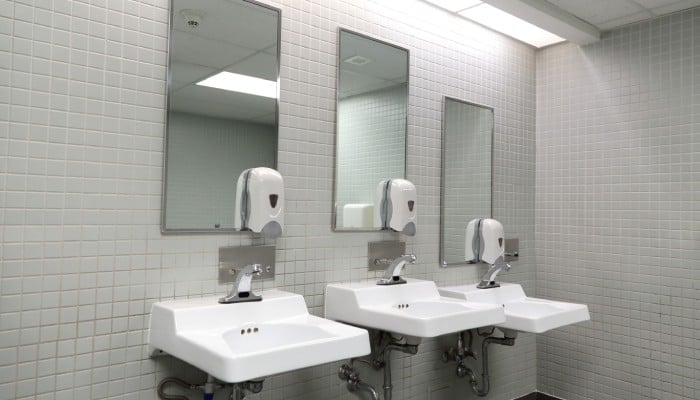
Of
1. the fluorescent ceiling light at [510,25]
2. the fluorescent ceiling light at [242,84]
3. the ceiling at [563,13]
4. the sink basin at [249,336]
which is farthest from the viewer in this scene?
the fluorescent ceiling light at [510,25]

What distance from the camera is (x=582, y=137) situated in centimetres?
312

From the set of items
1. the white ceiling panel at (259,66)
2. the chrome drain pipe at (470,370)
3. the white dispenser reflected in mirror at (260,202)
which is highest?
the white ceiling panel at (259,66)

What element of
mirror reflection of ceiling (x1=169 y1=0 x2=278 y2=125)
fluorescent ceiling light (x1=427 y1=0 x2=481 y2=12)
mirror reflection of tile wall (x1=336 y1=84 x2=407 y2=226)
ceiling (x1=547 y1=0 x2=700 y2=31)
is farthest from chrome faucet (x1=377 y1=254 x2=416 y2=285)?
ceiling (x1=547 y1=0 x2=700 y2=31)

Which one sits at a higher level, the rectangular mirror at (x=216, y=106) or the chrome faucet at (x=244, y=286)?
the rectangular mirror at (x=216, y=106)

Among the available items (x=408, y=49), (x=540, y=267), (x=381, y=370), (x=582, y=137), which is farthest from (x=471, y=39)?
(x=381, y=370)

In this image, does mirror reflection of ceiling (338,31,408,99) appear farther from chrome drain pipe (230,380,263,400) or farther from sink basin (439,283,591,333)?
chrome drain pipe (230,380,263,400)

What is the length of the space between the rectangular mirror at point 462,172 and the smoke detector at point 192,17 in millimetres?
1371

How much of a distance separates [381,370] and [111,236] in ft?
4.47

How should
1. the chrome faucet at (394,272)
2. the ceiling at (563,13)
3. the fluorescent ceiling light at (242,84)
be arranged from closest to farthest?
the fluorescent ceiling light at (242,84)
the chrome faucet at (394,272)
the ceiling at (563,13)

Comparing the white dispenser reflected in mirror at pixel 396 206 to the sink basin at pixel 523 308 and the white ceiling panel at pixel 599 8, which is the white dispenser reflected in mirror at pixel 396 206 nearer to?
the sink basin at pixel 523 308

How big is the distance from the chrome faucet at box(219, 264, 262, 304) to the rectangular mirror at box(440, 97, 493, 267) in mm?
1201

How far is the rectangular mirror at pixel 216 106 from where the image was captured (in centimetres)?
180

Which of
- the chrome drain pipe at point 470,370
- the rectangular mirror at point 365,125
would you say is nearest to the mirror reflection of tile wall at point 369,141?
the rectangular mirror at point 365,125

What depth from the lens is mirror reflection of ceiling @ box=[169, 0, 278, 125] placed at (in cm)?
181
